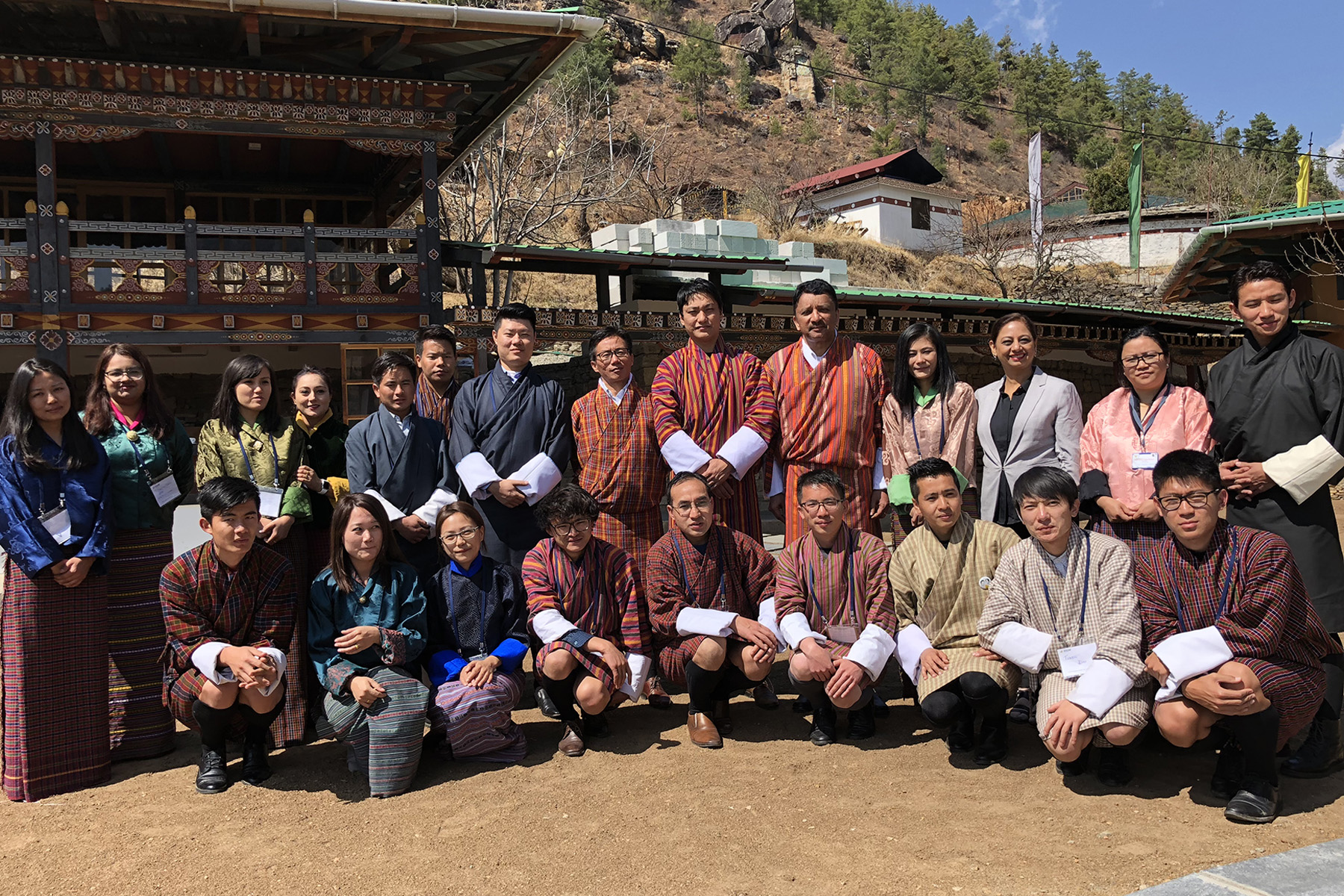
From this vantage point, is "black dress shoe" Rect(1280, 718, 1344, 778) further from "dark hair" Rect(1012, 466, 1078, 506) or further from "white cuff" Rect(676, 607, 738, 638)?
"white cuff" Rect(676, 607, 738, 638)

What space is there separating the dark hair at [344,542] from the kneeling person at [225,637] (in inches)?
10.1

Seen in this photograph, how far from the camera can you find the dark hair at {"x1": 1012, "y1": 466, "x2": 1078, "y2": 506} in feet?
10.8

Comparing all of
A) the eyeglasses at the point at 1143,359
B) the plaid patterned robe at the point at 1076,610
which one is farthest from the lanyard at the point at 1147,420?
the plaid patterned robe at the point at 1076,610

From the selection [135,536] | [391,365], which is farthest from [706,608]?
[135,536]

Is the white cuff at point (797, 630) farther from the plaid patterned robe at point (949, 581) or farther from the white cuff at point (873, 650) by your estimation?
the plaid patterned robe at point (949, 581)

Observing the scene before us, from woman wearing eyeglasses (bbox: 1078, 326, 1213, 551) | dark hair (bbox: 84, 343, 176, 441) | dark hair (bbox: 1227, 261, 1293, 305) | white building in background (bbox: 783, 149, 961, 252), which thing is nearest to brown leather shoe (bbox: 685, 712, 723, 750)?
woman wearing eyeglasses (bbox: 1078, 326, 1213, 551)

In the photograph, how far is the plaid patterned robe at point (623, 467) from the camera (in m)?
4.31

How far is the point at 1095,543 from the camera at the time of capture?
3328 millimetres

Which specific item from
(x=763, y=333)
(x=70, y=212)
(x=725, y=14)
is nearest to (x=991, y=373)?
(x=763, y=333)

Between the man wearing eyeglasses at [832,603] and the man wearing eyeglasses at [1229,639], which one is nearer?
the man wearing eyeglasses at [1229,639]

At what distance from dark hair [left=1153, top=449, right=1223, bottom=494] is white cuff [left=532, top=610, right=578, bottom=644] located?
228 cm

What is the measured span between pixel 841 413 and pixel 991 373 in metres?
9.64

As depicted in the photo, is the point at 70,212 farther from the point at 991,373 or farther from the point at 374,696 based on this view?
the point at 991,373

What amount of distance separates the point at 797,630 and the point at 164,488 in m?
2.69
